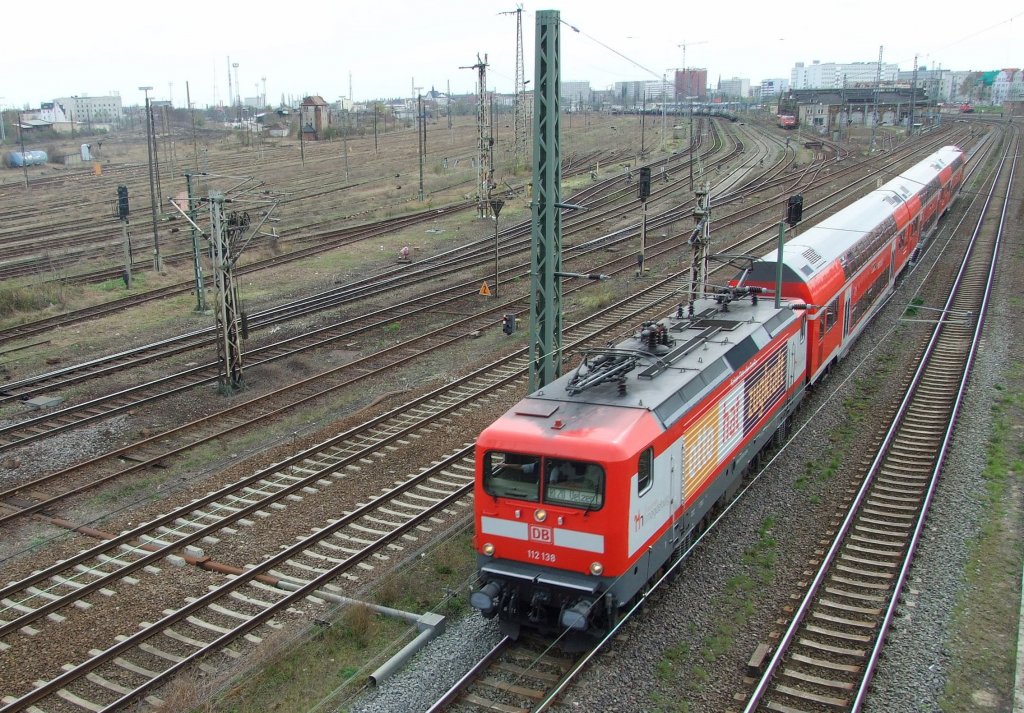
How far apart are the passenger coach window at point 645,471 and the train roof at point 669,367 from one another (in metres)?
0.58

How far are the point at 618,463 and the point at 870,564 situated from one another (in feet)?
17.1

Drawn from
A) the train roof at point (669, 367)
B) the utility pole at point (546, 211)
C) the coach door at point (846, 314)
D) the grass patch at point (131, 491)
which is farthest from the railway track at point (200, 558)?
the coach door at point (846, 314)

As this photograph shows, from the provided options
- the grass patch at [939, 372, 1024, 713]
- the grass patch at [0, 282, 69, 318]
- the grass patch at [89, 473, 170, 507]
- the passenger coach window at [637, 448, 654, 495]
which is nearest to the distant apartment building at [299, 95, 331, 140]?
the grass patch at [0, 282, 69, 318]

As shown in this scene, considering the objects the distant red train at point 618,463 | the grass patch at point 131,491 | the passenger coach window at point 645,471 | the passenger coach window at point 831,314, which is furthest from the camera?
the passenger coach window at point 831,314

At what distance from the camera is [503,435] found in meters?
10.4

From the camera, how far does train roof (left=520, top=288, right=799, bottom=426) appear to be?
11335mm

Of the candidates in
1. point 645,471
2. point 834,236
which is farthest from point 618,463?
point 834,236

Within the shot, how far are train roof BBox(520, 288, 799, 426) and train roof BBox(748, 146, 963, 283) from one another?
3.11m

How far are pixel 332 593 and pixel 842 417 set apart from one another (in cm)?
1146

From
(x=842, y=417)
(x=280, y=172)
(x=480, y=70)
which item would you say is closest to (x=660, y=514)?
(x=842, y=417)

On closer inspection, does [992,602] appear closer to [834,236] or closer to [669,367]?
[669,367]

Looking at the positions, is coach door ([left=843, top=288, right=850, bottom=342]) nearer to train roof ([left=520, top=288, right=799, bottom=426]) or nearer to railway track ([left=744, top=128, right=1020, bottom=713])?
railway track ([left=744, top=128, right=1020, bottom=713])

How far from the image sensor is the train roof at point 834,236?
19.1m

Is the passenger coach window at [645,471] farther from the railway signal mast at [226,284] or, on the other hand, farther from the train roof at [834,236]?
the railway signal mast at [226,284]
